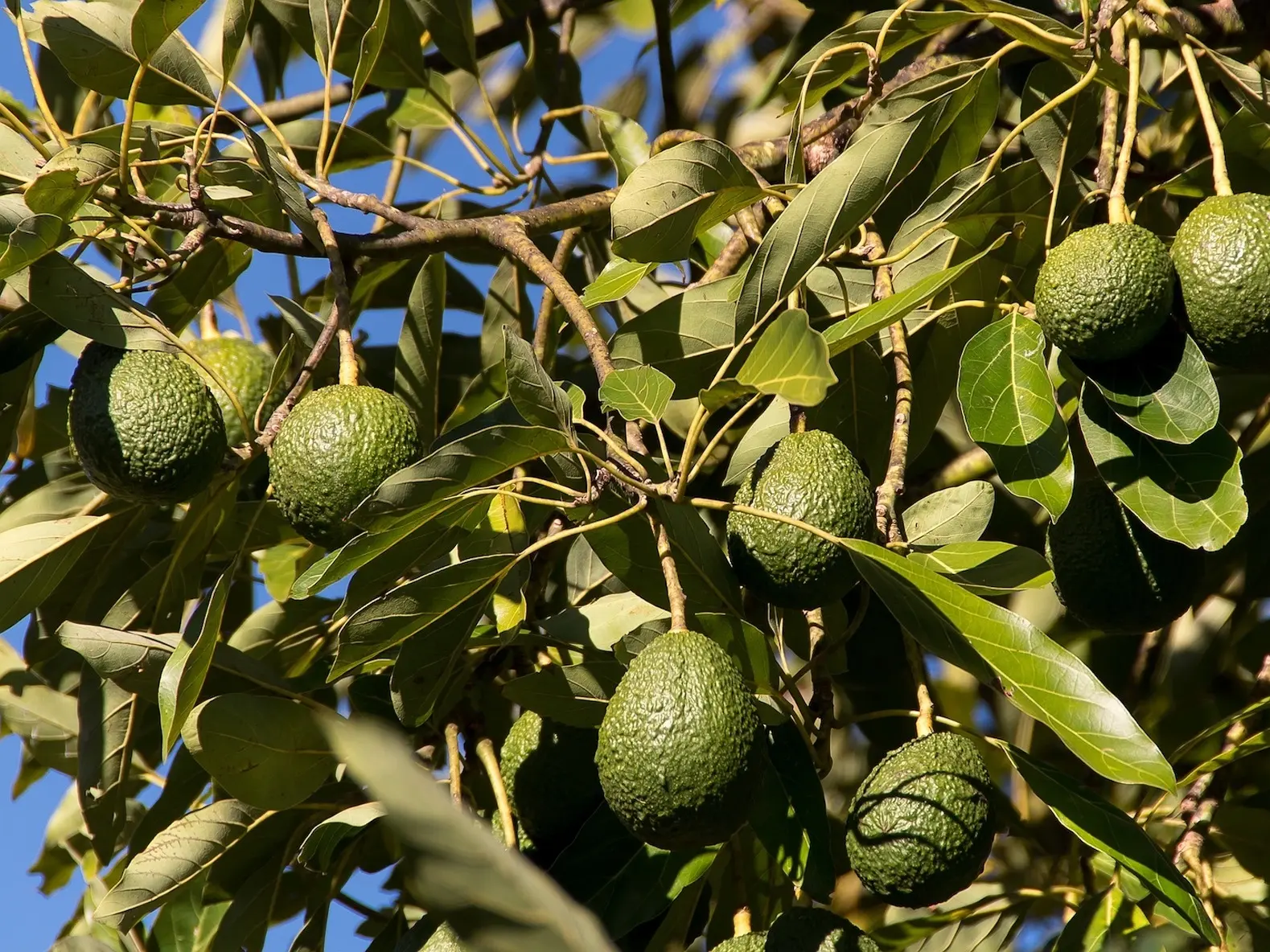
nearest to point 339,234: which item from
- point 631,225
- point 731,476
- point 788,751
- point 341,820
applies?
point 631,225

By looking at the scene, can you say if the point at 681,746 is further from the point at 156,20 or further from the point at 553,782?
the point at 156,20

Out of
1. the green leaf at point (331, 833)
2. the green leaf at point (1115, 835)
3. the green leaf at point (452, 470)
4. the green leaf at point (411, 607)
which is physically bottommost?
the green leaf at point (1115, 835)

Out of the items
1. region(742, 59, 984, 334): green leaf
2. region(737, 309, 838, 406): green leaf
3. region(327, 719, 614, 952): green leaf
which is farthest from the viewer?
region(742, 59, 984, 334): green leaf

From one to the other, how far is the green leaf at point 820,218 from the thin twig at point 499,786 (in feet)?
1.94

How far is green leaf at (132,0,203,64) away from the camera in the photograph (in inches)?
60.2

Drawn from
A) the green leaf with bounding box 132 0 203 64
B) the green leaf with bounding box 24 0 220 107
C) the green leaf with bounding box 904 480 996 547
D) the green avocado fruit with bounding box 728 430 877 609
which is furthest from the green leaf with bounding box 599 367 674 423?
the green leaf with bounding box 24 0 220 107

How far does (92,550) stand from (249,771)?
671 millimetres

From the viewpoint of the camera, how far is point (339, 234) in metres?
1.70

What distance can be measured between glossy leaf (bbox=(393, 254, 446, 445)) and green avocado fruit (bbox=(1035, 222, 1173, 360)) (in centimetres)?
93

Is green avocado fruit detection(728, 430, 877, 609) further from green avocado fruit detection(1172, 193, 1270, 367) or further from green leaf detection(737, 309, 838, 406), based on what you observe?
green avocado fruit detection(1172, 193, 1270, 367)

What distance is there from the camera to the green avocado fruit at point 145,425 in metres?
1.50

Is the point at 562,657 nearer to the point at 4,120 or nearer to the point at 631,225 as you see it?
the point at 631,225

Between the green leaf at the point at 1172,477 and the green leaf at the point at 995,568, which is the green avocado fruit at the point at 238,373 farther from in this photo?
the green leaf at the point at 1172,477

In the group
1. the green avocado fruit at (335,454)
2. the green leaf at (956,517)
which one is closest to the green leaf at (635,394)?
the green avocado fruit at (335,454)
